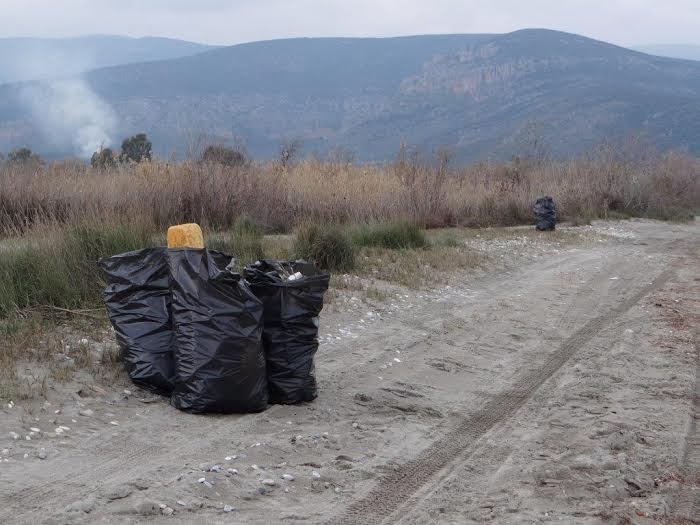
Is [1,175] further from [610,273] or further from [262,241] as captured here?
[610,273]

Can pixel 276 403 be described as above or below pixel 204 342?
below

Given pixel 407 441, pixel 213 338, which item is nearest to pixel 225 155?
pixel 213 338

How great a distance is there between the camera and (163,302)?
6715 mm

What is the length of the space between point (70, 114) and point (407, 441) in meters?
114

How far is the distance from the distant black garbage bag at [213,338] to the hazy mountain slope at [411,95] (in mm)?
74265

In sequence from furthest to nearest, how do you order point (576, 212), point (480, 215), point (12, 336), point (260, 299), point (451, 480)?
point (576, 212), point (480, 215), point (12, 336), point (260, 299), point (451, 480)

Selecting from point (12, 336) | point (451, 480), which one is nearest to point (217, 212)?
point (12, 336)

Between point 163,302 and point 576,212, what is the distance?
20199mm

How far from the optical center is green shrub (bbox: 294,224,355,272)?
38.4 ft

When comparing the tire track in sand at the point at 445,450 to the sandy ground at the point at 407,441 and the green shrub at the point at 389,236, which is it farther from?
the green shrub at the point at 389,236

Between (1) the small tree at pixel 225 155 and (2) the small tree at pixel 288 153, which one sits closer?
(1) the small tree at pixel 225 155

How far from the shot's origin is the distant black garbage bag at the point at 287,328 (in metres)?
6.63

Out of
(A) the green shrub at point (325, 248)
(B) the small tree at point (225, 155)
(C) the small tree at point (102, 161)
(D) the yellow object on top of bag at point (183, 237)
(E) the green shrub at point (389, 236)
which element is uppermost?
(D) the yellow object on top of bag at point (183, 237)

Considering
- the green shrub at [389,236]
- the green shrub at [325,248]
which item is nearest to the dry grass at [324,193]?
the green shrub at [389,236]
